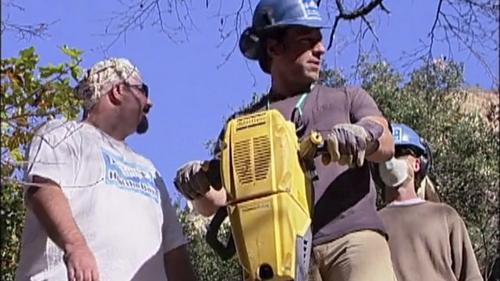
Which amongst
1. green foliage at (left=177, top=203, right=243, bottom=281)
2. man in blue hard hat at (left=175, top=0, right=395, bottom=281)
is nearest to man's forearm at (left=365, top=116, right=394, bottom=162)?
man in blue hard hat at (left=175, top=0, right=395, bottom=281)

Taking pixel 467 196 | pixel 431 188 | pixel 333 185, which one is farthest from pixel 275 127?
pixel 467 196

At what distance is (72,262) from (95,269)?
0.09 m

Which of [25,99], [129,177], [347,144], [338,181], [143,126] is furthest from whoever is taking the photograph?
[143,126]

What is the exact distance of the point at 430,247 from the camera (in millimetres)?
5473

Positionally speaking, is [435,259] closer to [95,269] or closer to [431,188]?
[431,188]

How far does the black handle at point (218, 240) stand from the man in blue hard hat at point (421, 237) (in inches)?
46.8

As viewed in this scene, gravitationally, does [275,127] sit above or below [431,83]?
below

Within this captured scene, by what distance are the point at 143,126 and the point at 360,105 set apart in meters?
1.03

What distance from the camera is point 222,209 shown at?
442cm

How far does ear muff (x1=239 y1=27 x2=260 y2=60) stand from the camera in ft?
15.1

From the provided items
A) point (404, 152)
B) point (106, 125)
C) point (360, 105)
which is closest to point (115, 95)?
point (106, 125)

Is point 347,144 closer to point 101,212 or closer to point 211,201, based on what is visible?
point 211,201

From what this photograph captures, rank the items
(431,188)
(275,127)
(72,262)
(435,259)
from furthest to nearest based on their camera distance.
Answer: (431,188) → (435,259) → (72,262) → (275,127)

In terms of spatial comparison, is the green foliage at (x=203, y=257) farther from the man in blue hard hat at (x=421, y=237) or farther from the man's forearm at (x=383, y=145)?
the man's forearm at (x=383, y=145)
